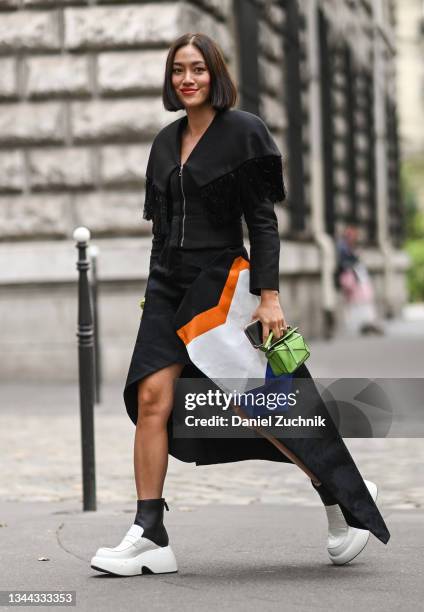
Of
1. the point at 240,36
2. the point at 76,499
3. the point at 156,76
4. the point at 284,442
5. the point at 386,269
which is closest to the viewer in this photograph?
the point at 284,442

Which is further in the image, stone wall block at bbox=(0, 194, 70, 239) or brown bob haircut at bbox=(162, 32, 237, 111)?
stone wall block at bbox=(0, 194, 70, 239)

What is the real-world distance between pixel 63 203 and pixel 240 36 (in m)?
2.97

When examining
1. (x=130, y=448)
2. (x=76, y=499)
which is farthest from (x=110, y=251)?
(x=76, y=499)

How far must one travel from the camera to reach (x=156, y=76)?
1283cm

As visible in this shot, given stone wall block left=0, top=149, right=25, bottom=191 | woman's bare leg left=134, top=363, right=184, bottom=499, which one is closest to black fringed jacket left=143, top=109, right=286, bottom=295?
woman's bare leg left=134, top=363, right=184, bottom=499

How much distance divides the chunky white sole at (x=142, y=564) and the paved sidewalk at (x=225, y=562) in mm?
29

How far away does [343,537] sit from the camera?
5031mm

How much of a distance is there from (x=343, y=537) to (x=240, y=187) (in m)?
1.17

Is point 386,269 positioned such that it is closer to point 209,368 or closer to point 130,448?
point 130,448

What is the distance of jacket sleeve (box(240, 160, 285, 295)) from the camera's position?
4.92m

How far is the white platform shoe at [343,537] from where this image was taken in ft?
16.5

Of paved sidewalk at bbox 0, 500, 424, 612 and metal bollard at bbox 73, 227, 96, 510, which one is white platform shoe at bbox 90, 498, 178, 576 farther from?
metal bollard at bbox 73, 227, 96, 510

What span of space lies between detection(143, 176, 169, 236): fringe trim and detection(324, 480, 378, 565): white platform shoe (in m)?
1.05

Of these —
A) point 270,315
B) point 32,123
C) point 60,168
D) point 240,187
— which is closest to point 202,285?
point 270,315
